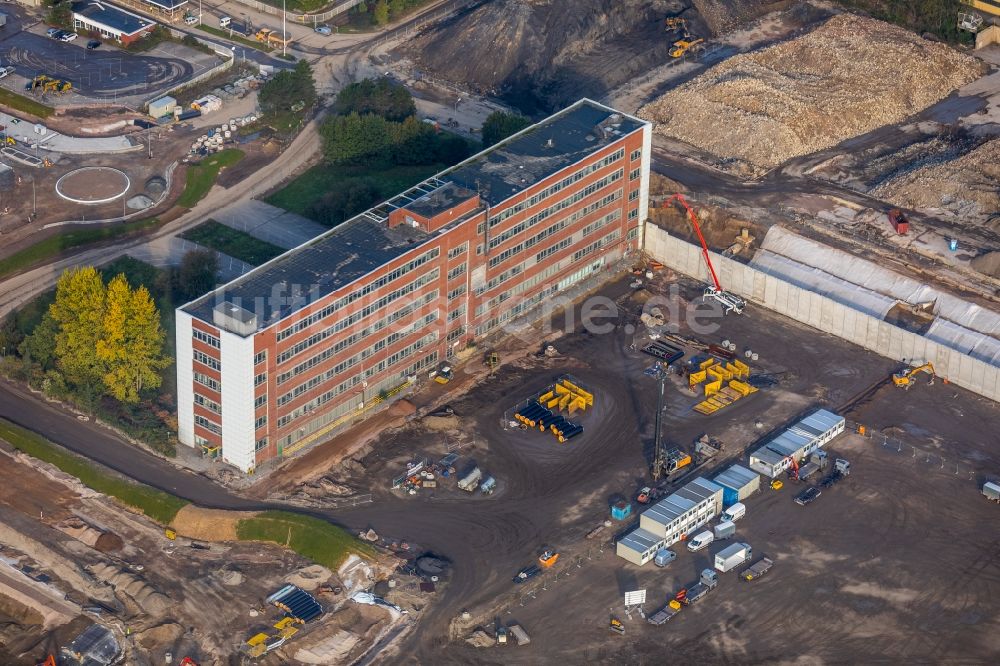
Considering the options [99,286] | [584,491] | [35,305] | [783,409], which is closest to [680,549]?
[584,491]

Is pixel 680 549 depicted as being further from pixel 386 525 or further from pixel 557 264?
pixel 557 264

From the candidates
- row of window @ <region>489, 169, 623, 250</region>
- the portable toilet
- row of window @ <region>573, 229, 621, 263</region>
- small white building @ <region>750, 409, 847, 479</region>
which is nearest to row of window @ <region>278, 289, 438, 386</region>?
row of window @ <region>489, 169, 623, 250</region>

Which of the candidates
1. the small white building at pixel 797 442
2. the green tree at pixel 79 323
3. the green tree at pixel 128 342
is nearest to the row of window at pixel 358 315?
the green tree at pixel 128 342

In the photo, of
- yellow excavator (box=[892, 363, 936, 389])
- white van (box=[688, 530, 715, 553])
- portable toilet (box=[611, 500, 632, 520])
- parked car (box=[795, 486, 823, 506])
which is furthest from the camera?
yellow excavator (box=[892, 363, 936, 389])

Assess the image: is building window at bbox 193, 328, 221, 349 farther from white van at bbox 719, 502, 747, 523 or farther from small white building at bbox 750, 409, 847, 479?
small white building at bbox 750, 409, 847, 479

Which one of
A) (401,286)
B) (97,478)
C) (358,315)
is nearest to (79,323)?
(97,478)

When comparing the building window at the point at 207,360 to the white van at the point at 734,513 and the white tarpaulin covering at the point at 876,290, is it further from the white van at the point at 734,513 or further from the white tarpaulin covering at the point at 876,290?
the white tarpaulin covering at the point at 876,290
